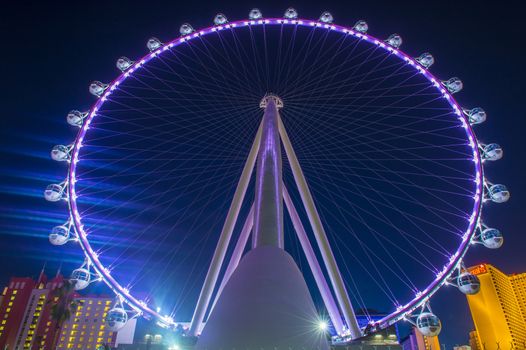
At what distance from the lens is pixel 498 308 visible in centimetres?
9381

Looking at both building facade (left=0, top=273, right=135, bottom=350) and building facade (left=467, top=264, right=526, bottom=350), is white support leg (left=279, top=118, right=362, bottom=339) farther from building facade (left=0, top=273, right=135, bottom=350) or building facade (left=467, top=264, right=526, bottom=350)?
building facade (left=467, top=264, right=526, bottom=350)

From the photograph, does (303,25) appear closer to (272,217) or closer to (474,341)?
(272,217)

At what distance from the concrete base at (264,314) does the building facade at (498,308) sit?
297ft

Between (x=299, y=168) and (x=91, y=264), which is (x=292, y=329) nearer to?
(x=299, y=168)

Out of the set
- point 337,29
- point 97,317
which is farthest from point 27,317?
point 337,29

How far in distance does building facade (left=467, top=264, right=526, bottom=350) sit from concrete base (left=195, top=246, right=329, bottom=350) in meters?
90.5

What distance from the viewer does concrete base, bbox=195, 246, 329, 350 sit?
22.2ft

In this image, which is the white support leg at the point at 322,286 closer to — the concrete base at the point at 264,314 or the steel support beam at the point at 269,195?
the steel support beam at the point at 269,195

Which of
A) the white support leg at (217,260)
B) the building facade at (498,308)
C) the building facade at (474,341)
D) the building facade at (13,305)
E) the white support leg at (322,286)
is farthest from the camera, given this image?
the building facade at (498,308)

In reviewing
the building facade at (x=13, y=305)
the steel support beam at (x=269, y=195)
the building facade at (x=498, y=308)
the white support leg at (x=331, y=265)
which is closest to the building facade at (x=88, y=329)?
the building facade at (x=13, y=305)

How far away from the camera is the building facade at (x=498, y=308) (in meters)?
83.4

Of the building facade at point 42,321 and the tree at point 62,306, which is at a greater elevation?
the building facade at point 42,321

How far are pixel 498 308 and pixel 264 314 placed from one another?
371 feet

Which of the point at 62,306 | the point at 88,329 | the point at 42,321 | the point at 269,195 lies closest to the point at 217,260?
the point at 269,195
